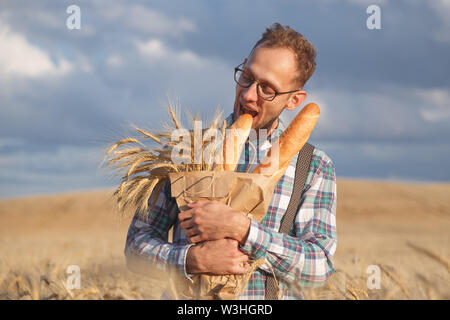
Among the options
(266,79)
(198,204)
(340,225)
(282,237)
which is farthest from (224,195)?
(340,225)

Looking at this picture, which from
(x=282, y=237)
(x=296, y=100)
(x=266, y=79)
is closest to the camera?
(x=282, y=237)

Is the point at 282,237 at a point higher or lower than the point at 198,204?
lower

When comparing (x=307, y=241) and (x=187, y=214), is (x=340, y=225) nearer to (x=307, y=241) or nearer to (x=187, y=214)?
(x=307, y=241)

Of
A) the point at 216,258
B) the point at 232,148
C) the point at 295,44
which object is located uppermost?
the point at 295,44

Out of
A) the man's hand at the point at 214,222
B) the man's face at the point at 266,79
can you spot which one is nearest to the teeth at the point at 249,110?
the man's face at the point at 266,79

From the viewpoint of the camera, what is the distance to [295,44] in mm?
2852

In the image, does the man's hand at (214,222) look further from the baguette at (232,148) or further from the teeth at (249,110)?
the teeth at (249,110)

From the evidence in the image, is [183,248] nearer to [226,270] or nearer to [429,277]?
[226,270]

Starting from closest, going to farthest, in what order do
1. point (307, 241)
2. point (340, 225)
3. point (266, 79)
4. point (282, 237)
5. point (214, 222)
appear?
point (214, 222)
point (282, 237)
point (307, 241)
point (266, 79)
point (340, 225)

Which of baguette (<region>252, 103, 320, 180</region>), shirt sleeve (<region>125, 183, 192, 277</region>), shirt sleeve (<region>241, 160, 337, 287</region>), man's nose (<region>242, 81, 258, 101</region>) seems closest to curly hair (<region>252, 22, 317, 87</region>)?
man's nose (<region>242, 81, 258, 101</region>)

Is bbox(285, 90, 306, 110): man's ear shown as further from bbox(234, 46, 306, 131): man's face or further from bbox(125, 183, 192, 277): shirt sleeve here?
bbox(125, 183, 192, 277): shirt sleeve

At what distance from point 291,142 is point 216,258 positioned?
27.8 inches

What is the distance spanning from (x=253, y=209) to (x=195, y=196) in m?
0.28
